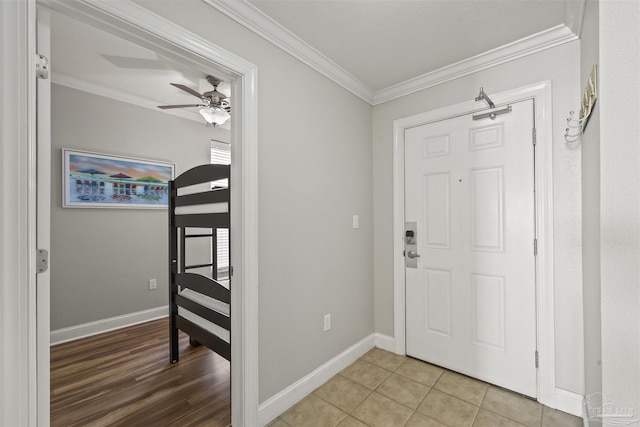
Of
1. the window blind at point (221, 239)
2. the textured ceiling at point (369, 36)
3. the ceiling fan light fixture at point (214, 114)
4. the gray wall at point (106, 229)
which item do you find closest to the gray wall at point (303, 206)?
the textured ceiling at point (369, 36)

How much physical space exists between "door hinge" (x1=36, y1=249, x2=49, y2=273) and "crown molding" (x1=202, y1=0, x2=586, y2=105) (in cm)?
136

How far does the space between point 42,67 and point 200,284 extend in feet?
5.07

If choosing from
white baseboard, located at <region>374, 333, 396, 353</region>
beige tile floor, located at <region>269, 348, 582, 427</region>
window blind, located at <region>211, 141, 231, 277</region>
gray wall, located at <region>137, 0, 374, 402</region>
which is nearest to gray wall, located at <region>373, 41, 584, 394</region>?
beige tile floor, located at <region>269, 348, 582, 427</region>

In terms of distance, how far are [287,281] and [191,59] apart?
1398 millimetres

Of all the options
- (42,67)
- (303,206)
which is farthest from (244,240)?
(42,67)

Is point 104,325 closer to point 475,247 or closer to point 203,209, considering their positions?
point 203,209

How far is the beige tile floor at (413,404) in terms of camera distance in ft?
5.53

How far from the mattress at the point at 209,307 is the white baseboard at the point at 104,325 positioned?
1274mm

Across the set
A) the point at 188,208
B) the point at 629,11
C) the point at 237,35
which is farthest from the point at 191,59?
the point at 629,11

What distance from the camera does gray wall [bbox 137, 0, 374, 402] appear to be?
172cm

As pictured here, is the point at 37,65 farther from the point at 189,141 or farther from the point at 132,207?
the point at 189,141

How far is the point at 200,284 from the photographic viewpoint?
212cm

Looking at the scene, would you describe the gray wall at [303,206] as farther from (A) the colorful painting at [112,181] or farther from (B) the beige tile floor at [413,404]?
(A) the colorful painting at [112,181]

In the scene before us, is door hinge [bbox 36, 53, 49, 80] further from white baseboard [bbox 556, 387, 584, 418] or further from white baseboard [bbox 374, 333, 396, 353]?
white baseboard [bbox 556, 387, 584, 418]
